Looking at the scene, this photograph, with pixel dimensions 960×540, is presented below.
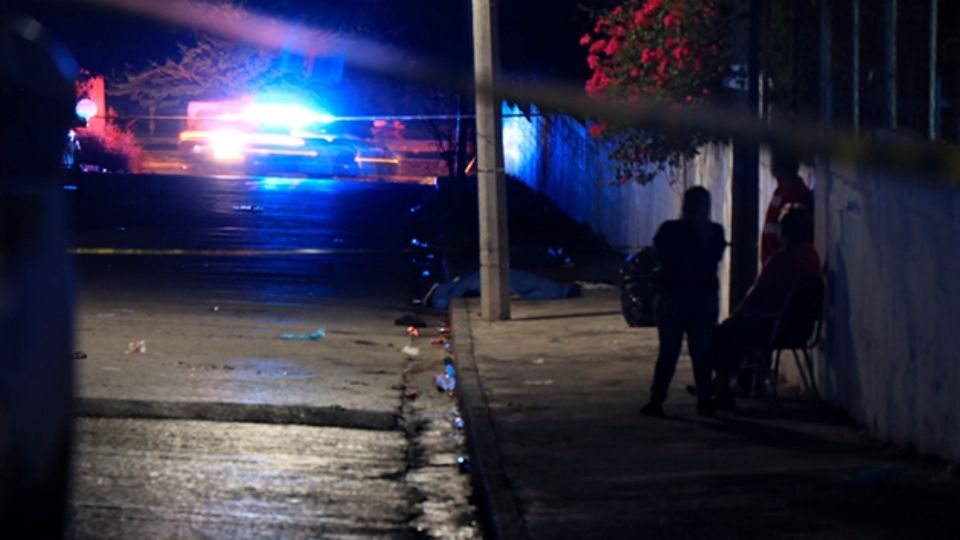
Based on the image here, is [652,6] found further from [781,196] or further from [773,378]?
[773,378]

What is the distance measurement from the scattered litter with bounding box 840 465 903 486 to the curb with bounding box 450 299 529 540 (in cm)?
174

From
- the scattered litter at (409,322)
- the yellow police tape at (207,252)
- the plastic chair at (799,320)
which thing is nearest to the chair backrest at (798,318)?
the plastic chair at (799,320)

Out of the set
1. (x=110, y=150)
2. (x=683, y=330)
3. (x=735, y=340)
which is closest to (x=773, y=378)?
(x=735, y=340)

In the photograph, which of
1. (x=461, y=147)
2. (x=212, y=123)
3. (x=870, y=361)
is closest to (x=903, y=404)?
(x=870, y=361)

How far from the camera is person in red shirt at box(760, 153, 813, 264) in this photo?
37.0ft

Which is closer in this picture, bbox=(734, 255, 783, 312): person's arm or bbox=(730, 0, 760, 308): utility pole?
bbox=(734, 255, 783, 312): person's arm

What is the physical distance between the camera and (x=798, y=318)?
34.7ft

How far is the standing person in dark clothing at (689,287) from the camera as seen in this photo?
1021 centimetres

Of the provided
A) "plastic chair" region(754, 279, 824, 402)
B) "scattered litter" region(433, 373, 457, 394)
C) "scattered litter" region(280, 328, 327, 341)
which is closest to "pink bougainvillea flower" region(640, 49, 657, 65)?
"scattered litter" region(433, 373, 457, 394)

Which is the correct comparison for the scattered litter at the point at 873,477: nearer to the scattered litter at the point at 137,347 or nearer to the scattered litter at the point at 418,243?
the scattered litter at the point at 137,347

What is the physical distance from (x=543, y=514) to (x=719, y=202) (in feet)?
23.2

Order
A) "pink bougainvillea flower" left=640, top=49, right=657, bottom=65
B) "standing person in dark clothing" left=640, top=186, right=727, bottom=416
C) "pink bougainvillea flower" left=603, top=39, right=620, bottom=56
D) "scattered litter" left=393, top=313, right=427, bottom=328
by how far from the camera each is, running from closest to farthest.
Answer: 1. "standing person in dark clothing" left=640, top=186, right=727, bottom=416
2. "pink bougainvillea flower" left=640, top=49, right=657, bottom=65
3. "pink bougainvillea flower" left=603, top=39, right=620, bottom=56
4. "scattered litter" left=393, top=313, right=427, bottom=328

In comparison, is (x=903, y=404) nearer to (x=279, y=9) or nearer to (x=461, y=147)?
(x=461, y=147)

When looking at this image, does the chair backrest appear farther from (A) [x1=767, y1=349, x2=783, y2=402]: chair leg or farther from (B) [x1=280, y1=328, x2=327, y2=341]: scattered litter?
(B) [x1=280, y1=328, x2=327, y2=341]: scattered litter
